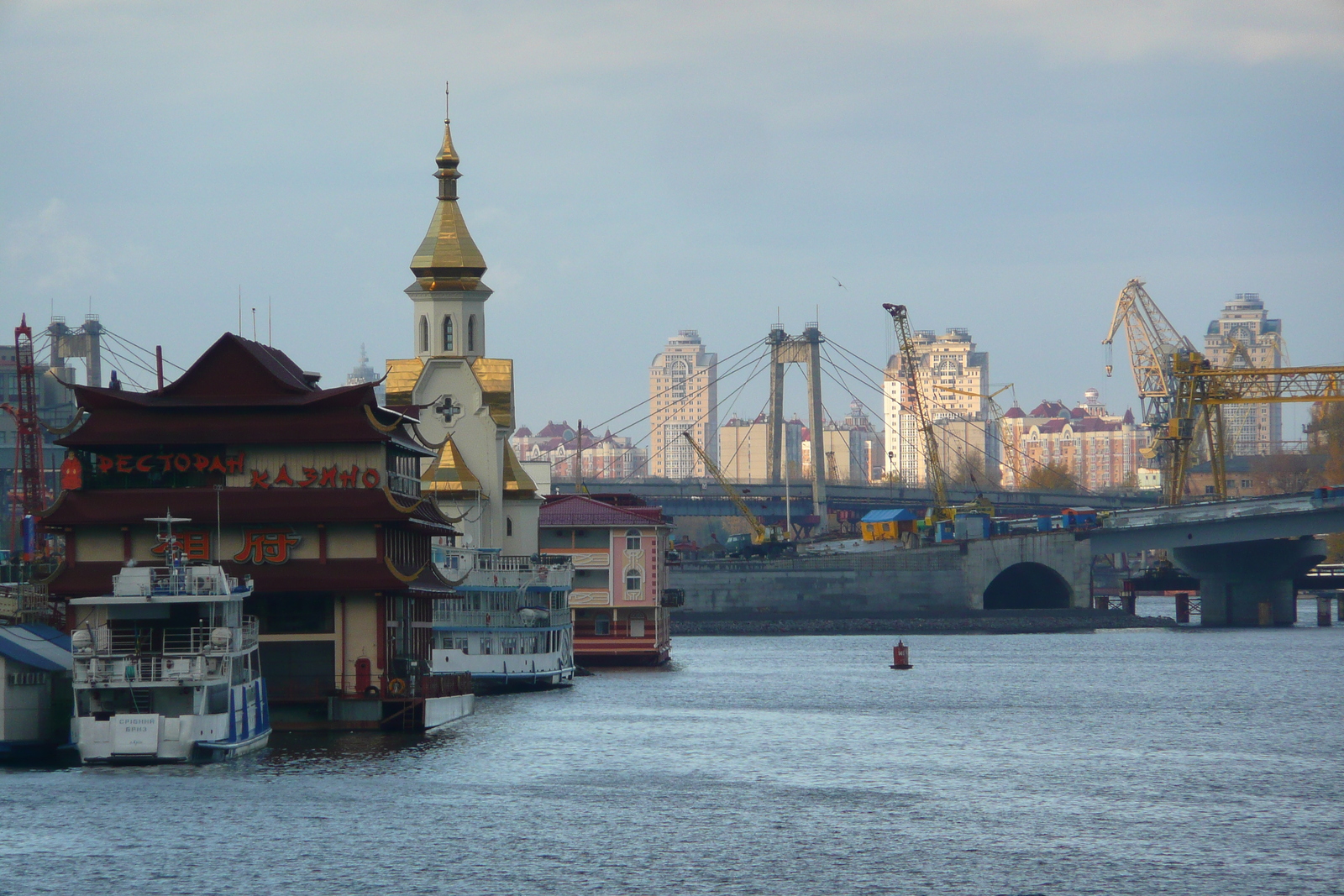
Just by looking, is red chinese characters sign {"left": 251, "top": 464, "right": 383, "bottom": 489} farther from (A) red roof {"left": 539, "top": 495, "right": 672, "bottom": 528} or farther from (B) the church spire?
(A) red roof {"left": 539, "top": 495, "right": 672, "bottom": 528}

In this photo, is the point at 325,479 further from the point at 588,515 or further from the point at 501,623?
the point at 588,515

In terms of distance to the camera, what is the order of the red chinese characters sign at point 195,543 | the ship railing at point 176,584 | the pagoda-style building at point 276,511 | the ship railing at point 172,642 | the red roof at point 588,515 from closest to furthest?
the ship railing at point 172,642 → the ship railing at point 176,584 → the pagoda-style building at point 276,511 → the red chinese characters sign at point 195,543 → the red roof at point 588,515

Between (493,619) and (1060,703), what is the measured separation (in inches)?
1152

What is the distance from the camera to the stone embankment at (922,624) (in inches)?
7387

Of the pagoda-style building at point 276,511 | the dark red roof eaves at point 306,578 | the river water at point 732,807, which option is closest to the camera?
the river water at point 732,807

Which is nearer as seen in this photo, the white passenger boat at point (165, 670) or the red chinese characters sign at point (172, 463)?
the white passenger boat at point (165, 670)

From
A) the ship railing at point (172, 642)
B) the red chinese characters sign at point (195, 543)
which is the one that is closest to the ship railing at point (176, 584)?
the ship railing at point (172, 642)

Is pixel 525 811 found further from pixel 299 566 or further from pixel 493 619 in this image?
pixel 493 619

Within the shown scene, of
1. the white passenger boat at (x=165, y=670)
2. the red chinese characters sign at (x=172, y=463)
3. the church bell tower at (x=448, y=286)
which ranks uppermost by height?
the church bell tower at (x=448, y=286)

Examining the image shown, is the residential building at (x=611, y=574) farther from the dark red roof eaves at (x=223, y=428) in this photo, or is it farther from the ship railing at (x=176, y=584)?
the ship railing at (x=176, y=584)

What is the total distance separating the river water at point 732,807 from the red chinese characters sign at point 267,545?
7140mm

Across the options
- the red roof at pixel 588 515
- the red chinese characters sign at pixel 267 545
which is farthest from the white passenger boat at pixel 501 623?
the red chinese characters sign at pixel 267 545

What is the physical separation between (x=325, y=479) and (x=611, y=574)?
50.8 meters

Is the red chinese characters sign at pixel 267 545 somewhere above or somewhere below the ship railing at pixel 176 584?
above
